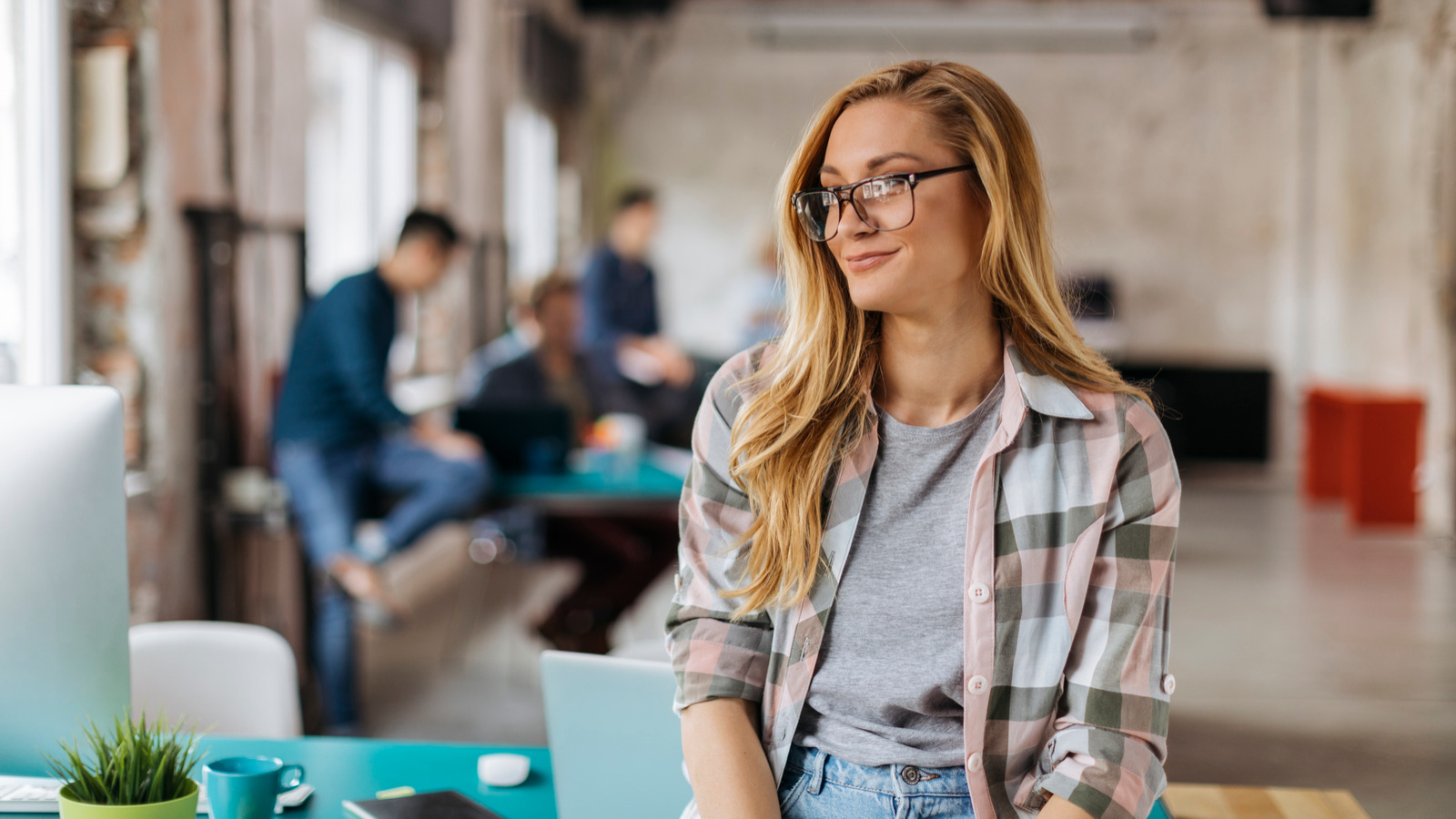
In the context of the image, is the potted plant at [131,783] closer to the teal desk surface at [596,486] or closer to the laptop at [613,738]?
the laptop at [613,738]

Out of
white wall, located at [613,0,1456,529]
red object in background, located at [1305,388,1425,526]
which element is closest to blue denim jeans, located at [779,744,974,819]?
red object in background, located at [1305,388,1425,526]

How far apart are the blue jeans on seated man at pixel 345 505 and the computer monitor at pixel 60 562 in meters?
2.45

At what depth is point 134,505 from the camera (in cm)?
325

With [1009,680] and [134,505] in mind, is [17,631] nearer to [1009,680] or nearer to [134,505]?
[1009,680]

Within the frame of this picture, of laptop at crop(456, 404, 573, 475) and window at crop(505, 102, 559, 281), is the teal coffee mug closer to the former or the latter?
laptop at crop(456, 404, 573, 475)

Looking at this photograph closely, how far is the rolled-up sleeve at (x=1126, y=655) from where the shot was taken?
1174mm

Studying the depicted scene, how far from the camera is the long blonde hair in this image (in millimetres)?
1256

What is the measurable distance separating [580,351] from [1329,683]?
3.79 metres

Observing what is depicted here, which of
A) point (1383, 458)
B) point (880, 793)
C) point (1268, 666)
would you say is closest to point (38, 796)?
point (880, 793)

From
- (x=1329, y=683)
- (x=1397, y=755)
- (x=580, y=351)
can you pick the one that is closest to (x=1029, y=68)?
(x=580, y=351)

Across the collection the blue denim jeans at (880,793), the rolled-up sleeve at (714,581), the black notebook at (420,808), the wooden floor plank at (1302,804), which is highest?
the rolled-up sleeve at (714,581)

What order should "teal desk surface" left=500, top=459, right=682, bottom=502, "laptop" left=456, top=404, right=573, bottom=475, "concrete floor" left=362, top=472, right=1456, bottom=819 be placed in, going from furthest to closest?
"laptop" left=456, top=404, right=573, bottom=475
"teal desk surface" left=500, top=459, right=682, bottom=502
"concrete floor" left=362, top=472, right=1456, bottom=819

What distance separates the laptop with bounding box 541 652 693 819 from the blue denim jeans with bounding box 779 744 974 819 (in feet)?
0.45

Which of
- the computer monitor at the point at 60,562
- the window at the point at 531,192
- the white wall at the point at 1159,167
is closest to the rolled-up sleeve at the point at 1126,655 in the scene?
the computer monitor at the point at 60,562
